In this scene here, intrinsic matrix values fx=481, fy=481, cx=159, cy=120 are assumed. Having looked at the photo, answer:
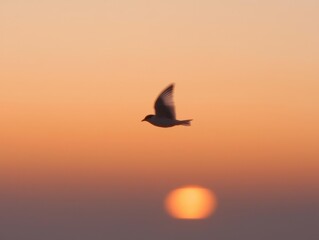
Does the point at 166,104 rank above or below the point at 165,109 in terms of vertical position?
above

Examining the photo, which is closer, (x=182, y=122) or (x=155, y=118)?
(x=182, y=122)

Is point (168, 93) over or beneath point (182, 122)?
over
